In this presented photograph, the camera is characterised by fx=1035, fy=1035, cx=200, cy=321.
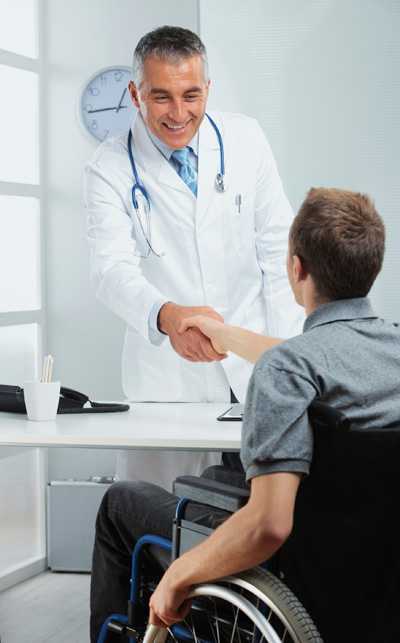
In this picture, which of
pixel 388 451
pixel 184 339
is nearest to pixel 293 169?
pixel 184 339

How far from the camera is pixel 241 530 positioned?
1451mm

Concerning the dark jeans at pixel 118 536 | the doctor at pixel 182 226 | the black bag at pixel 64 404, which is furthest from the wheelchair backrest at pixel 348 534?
the doctor at pixel 182 226

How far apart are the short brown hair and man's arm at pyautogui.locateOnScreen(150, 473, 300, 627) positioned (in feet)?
1.05

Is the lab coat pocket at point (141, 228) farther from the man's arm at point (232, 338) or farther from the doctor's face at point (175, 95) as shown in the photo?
the man's arm at point (232, 338)

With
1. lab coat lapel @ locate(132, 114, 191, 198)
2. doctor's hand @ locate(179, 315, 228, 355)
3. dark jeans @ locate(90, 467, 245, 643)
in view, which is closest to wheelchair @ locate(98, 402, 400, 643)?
dark jeans @ locate(90, 467, 245, 643)

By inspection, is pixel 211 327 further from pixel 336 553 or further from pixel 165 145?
pixel 336 553

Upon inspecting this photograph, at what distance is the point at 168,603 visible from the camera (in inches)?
62.3

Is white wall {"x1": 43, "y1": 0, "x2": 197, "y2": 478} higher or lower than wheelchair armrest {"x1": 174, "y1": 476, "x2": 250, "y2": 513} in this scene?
higher

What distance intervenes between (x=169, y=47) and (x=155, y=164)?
33 centimetres

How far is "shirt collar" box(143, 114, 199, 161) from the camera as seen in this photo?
281 centimetres

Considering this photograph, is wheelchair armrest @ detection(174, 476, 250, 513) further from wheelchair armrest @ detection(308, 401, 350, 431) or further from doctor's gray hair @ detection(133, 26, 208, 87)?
doctor's gray hair @ detection(133, 26, 208, 87)

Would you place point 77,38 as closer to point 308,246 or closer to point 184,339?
point 184,339

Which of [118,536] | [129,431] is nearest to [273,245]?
[129,431]

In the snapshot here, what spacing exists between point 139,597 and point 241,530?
1.55 ft
